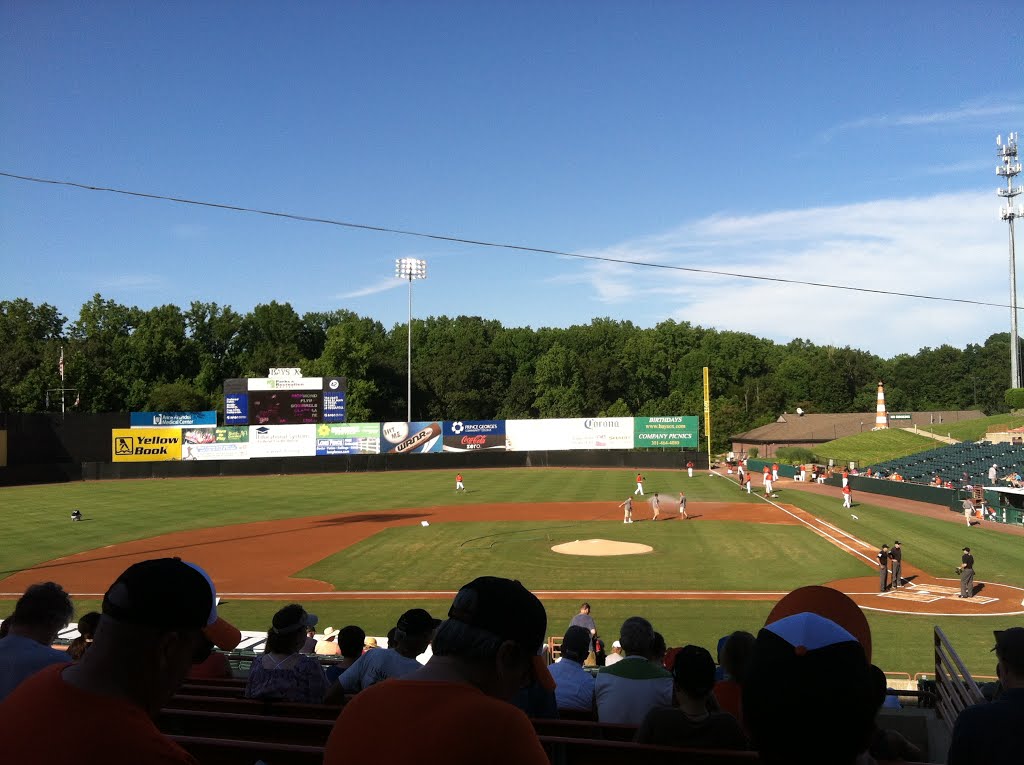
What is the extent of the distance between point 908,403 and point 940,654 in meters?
118

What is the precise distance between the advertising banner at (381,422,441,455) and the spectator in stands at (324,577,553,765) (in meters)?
64.0

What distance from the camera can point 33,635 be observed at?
14.6ft

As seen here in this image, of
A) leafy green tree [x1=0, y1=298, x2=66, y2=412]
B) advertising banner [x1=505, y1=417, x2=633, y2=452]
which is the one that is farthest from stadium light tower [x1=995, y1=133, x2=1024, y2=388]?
leafy green tree [x1=0, y1=298, x2=66, y2=412]

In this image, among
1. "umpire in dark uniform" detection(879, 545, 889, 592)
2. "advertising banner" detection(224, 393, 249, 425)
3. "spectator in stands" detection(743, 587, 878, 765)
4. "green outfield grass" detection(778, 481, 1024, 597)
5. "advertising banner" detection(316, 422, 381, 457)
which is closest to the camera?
"spectator in stands" detection(743, 587, 878, 765)

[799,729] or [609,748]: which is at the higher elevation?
[799,729]

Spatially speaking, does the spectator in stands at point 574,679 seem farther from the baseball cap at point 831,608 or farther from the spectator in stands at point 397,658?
the baseball cap at point 831,608

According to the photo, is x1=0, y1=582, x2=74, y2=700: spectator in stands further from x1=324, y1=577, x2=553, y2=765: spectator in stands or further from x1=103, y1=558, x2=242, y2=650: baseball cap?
x1=324, y1=577, x2=553, y2=765: spectator in stands

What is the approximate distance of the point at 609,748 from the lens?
12.0ft

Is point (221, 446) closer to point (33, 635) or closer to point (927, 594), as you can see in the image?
point (927, 594)

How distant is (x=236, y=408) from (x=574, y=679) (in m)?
59.3

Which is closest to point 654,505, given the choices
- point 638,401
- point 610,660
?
point 610,660

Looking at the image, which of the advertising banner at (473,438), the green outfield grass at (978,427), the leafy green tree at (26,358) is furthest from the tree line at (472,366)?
the advertising banner at (473,438)

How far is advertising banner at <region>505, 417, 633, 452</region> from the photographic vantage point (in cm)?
6738

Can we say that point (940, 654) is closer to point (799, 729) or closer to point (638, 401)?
point (799, 729)
